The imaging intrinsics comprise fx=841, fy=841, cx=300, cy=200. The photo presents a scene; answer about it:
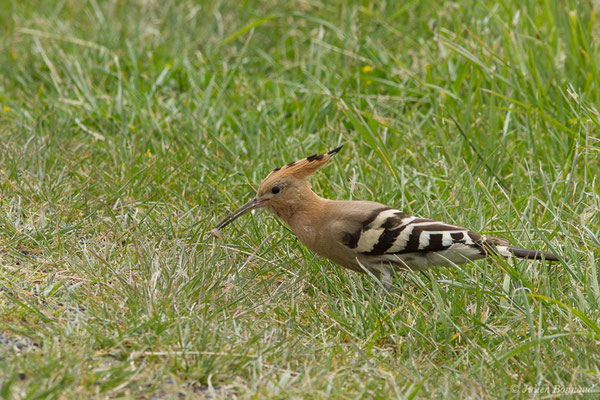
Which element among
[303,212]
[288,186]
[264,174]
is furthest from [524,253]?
[264,174]

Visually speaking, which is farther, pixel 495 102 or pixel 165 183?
pixel 495 102

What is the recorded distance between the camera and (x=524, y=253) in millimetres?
3291

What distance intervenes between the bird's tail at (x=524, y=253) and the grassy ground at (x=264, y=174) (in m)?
0.09

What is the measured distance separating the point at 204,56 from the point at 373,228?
2.77 m

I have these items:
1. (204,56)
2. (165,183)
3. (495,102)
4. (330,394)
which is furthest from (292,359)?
(204,56)

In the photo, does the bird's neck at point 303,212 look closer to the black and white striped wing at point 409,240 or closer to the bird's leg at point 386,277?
the black and white striped wing at point 409,240

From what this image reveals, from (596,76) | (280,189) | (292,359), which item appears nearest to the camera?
(292,359)

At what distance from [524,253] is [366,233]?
644mm

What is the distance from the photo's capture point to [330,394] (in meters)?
2.58

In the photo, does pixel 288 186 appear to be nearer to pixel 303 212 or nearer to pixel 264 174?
pixel 303 212

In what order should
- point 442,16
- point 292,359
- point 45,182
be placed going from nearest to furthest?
1. point 292,359
2. point 45,182
3. point 442,16

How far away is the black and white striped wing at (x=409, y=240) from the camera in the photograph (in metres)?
3.38

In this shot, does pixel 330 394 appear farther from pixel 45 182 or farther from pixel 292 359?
pixel 45 182

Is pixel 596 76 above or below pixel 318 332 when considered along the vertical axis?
above
